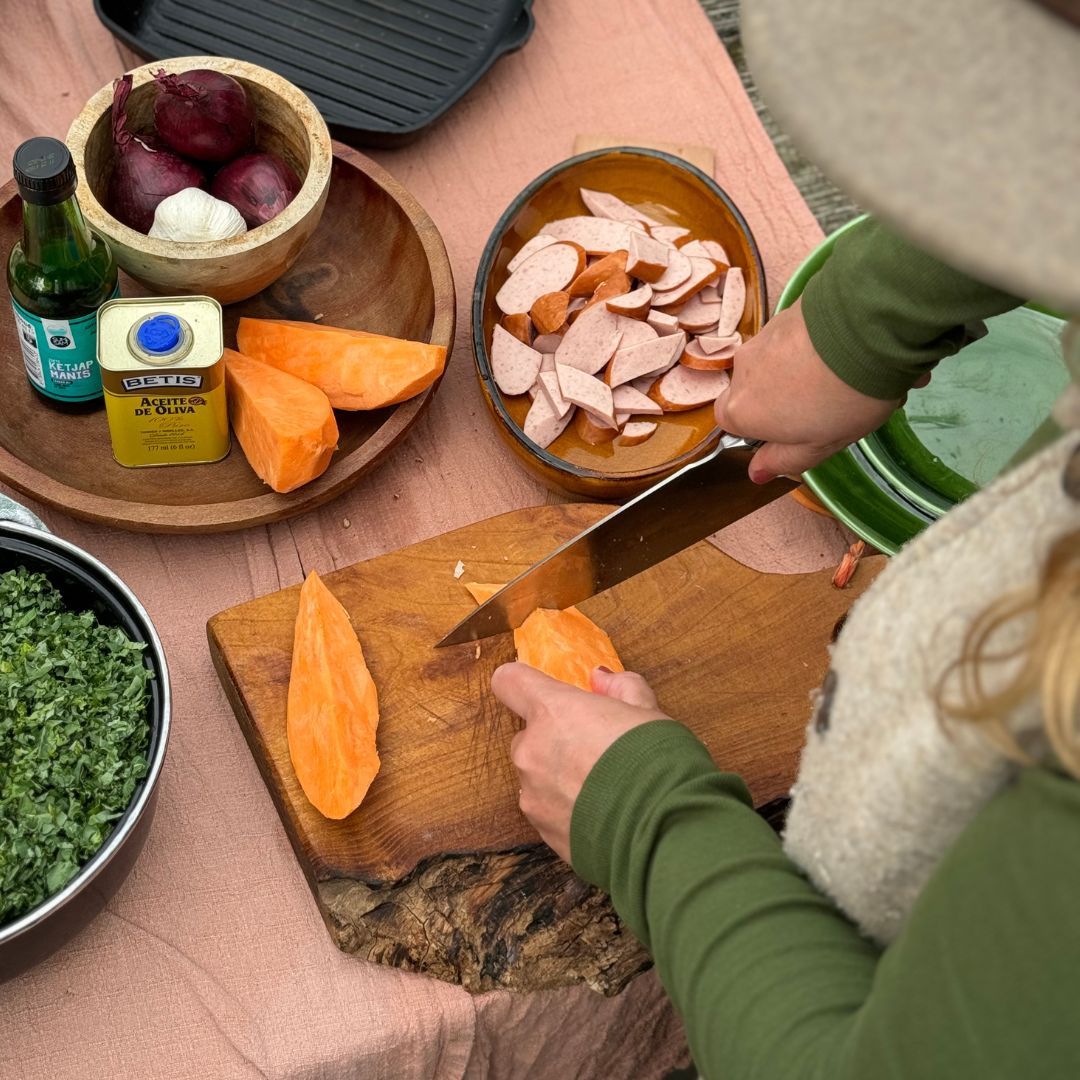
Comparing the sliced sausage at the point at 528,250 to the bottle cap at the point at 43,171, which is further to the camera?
the sliced sausage at the point at 528,250

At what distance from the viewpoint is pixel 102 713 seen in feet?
3.38

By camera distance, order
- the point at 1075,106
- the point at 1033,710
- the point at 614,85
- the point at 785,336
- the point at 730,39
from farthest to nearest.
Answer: the point at 730,39 → the point at 614,85 → the point at 785,336 → the point at 1033,710 → the point at 1075,106

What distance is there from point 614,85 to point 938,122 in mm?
→ 1393

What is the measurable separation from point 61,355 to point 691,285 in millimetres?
727

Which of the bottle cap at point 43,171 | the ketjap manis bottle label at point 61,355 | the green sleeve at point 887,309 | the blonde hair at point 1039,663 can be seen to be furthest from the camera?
the ketjap manis bottle label at point 61,355

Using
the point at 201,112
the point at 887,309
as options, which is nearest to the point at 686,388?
the point at 887,309

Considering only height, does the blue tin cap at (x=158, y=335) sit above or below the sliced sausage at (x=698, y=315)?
above

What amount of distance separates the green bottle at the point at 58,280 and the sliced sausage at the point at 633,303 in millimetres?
562

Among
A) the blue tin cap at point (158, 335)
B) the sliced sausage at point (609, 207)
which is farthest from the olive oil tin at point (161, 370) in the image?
the sliced sausage at point (609, 207)

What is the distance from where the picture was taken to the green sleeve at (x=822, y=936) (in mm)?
592

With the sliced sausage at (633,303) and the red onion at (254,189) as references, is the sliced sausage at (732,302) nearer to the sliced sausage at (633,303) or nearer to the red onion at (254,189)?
the sliced sausage at (633,303)

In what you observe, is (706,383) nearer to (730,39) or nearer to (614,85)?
(614,85)

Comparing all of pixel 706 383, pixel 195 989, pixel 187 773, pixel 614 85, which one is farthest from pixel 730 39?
pixel 195 989

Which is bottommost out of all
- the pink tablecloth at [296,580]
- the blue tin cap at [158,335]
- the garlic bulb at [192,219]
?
the pink tablecloth at [296,580]
